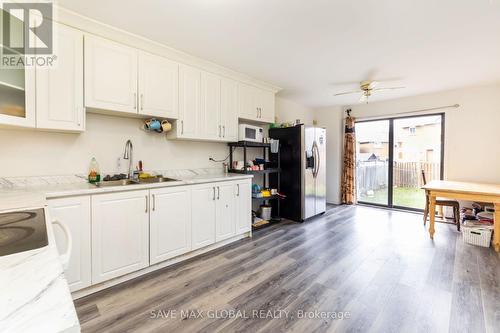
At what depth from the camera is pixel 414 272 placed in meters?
2.29

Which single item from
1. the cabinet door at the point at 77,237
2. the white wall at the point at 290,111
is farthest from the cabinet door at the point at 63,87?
the white wall at the point at 290,111

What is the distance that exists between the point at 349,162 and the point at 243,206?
10.2ft

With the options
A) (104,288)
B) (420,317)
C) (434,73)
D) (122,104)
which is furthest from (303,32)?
(104,288)


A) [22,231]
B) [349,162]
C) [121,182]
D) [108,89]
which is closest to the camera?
[22,231]

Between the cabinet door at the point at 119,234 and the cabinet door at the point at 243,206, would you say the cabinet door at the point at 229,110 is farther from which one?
the cabinet door at the point at 119,234

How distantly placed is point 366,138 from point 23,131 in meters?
5.82

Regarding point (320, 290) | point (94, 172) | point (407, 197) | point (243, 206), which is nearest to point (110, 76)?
point (94, 172)

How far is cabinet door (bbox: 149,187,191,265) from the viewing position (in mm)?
2281

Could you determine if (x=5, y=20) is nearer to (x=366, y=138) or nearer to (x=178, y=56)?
(x=178, y=56)

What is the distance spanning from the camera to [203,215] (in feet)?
8.90

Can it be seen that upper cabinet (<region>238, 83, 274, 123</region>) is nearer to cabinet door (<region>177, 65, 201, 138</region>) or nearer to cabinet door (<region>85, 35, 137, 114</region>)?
cabinet door (<region>177, 65, 201, 138</region>)

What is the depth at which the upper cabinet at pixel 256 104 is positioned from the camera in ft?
11.3

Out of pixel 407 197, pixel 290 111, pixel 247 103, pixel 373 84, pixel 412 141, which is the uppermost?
pixel 373 84

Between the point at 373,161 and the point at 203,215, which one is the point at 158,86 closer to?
the point at 203,215
